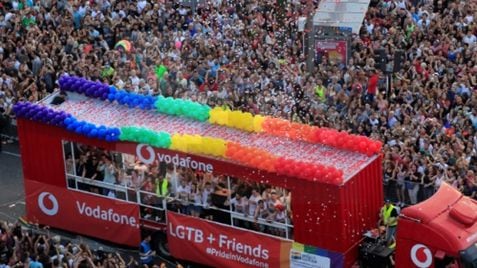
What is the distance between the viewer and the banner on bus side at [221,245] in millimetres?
20234

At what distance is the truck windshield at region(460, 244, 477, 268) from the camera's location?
1748cm

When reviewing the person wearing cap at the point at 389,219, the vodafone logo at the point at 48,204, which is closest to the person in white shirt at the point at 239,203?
the person wearing cap at the point at 389,219

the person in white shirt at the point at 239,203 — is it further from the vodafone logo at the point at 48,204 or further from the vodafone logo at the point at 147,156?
the vodafone logo at the point at 48,204

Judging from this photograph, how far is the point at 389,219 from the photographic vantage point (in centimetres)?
1980

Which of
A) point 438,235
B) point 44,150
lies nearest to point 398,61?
point 44,150

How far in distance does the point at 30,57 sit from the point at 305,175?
523 inches

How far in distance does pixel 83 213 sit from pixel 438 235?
8028 mm

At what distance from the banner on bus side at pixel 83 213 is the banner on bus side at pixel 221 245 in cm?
95

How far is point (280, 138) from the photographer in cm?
2091

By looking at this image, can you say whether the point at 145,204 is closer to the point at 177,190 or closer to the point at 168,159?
the point at 177,190

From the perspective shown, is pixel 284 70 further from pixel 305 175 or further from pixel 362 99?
pixel 305 175

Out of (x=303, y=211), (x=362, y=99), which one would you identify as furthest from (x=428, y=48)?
(x=303, y=211)

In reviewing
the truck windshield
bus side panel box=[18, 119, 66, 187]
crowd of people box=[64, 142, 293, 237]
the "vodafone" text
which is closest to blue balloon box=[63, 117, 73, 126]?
bus side panel box=[18, 119, 66, 187]

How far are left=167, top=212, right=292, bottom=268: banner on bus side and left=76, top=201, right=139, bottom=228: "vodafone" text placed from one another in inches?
36.0
